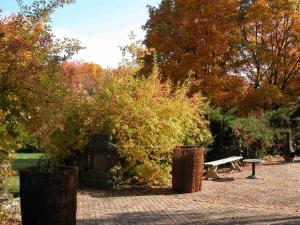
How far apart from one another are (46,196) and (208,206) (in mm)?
3861

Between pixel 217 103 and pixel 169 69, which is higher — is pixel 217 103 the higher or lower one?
the lower one

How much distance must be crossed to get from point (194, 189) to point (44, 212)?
537cm

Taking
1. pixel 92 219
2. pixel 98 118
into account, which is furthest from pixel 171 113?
pixel 92 219

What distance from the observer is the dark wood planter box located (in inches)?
431

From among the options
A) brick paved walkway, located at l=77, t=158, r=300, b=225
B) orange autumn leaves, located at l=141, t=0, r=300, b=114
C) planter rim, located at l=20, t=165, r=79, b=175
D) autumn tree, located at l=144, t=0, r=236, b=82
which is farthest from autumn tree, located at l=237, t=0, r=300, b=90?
planter rim, located at l=20, t=165, r=79, b=175

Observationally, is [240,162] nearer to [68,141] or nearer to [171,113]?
[171,113]

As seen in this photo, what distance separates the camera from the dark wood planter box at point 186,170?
1094 cm

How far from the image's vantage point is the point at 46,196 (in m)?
6.23

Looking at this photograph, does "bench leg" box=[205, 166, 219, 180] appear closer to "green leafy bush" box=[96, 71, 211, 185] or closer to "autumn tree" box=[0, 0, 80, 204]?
"green leafy bush" box=[96, 71, 211, 185]

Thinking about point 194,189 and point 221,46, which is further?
point 221,46

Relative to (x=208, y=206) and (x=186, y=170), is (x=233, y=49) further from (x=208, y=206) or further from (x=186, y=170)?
(x=208, y=206)

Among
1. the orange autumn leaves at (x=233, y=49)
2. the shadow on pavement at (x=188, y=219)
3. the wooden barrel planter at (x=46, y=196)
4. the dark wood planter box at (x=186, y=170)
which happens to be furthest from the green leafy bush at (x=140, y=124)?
the orange autumn leaves at (x=233, y=49)

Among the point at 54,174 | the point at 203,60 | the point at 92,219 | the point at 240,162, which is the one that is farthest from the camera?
the point at 203,60

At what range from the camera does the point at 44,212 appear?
6.27m
